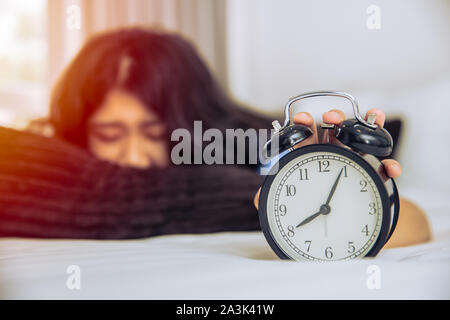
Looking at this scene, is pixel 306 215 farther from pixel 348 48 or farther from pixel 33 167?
pixel 348 48

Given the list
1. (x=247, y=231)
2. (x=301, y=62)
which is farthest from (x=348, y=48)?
(x=247, y=231)

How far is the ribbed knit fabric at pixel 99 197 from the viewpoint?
2.71ft

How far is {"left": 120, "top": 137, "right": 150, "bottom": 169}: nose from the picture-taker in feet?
4.83

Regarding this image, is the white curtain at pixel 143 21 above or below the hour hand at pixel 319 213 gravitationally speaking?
above

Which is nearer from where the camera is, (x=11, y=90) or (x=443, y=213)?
(x=443, y=213)

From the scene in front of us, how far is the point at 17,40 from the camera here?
2.21 m

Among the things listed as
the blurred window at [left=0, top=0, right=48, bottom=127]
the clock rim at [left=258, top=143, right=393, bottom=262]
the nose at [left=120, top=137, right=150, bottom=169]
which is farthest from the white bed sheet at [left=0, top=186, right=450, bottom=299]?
the blurred window at [left=0, top=0, right=48, bottom=127]

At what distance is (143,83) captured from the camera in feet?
4.99

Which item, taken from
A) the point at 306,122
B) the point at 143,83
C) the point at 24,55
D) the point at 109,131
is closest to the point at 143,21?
the point at 24,55

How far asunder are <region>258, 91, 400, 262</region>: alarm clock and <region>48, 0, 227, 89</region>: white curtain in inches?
75.5

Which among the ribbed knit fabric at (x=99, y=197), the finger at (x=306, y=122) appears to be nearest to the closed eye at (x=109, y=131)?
the ribbed knit fabric at (x=99, y=197)

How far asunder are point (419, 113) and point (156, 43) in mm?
947

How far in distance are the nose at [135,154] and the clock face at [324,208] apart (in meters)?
1.02

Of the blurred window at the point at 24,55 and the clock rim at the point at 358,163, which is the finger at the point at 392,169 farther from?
the blurred window at the point at 24,55
